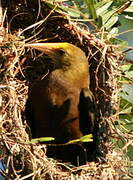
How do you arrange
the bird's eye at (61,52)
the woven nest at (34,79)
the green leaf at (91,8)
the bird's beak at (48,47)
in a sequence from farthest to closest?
the bird's eye at (61,52) < the bird's beak at (48,47) < the green leaf at (91,8) < the woven nest at (34,79)

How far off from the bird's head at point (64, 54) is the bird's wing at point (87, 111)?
0.86ft

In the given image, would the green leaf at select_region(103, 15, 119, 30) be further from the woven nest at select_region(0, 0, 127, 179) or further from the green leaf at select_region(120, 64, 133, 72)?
the green leaf at select_region(120, 64, 133, 72)

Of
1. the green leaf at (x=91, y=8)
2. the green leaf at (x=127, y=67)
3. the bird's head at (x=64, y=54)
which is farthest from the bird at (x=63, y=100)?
the green leaf at (x=91, y=8)

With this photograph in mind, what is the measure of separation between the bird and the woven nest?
0.09m

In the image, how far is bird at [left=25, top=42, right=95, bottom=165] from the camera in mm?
4965

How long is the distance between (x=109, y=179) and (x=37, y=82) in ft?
3.41

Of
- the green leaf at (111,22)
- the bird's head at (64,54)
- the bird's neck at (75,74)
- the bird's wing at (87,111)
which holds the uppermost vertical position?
the green leaf at (111,22)

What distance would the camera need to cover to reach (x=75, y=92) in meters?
5.02

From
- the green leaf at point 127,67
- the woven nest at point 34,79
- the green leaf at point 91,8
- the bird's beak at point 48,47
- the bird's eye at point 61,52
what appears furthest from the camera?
the bird's eye at point 61,52

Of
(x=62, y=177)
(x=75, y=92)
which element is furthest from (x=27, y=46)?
(x=62, y=177)

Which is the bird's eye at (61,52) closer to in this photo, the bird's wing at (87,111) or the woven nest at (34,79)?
the woven nest at (34,79)

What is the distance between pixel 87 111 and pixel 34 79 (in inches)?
24.6

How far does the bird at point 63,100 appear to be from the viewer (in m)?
4.96

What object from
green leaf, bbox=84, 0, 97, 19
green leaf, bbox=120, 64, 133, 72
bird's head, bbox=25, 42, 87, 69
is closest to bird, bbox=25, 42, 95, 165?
bird's head, bbox=25, 42, 87, 69
